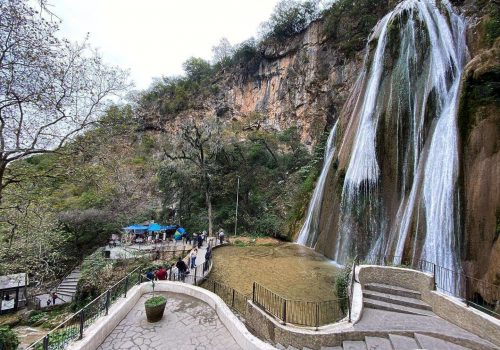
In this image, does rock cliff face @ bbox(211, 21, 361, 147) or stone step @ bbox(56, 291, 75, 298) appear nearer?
stone step @ bbox(56, 291, 75, 298)

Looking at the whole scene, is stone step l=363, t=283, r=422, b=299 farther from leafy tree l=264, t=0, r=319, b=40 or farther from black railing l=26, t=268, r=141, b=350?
leafy tree l=264, t=0, r=319, b=40

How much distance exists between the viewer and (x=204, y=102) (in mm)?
48656

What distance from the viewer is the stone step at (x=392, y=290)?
348 inches

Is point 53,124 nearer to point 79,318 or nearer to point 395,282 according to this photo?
point 79,318

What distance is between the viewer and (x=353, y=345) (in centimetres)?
643

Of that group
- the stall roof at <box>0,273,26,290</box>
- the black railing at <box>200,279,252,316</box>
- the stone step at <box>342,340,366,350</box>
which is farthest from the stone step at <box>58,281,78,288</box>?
the stone step at <box>342,340,366,350</box>

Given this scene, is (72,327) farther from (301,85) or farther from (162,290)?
(301,85)

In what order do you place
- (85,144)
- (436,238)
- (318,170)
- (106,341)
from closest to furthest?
(106,341) → (85,144) → (436,238) → (318,170)

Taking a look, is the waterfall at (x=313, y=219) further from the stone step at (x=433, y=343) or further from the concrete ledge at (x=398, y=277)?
the stone step at (x=433, y=343)

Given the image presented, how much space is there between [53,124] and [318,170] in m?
21.2

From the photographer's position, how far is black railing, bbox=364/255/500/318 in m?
7.90

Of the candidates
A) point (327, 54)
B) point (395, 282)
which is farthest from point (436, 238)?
point (327, 54)

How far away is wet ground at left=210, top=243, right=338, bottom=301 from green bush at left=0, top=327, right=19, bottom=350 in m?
7.32

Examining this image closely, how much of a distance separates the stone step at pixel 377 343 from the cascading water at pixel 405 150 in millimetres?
4949
